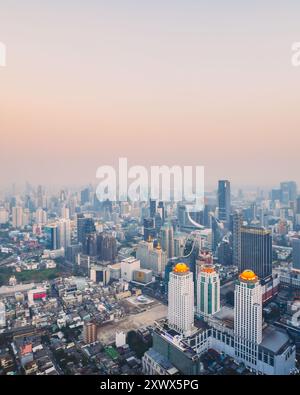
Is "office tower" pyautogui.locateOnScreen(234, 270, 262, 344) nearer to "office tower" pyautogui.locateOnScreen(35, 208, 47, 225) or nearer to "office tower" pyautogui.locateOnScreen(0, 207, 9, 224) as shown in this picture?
"office tower" pyautogui.locateOnScreen(0, 207, 9, 224)

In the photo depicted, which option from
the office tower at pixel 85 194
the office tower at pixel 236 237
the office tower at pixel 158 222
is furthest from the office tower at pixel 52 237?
the office tower at pixel 236 237

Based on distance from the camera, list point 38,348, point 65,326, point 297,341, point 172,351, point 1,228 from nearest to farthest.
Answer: point 172,351 → point 38,348 → point 297,341 → point 65,326 → point 1,228

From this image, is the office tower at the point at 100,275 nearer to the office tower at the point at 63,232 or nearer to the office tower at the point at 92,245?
the office tower at the point at 92,245

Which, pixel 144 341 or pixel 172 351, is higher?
pixel 172 351

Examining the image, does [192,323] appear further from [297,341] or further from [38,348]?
[38,348]

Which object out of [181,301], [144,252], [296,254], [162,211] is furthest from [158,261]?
[296,254]

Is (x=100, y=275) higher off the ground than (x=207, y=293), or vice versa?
(x=207, y=293)

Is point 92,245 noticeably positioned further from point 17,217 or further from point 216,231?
point 216,231

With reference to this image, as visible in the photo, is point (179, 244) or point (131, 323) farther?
point (179, 244)
